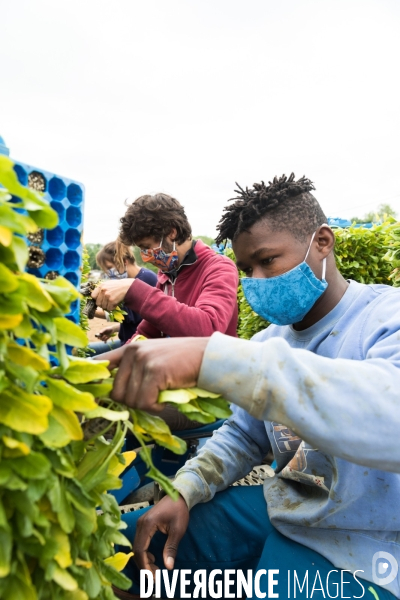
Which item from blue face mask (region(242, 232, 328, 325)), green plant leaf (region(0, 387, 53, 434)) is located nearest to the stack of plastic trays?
blue face mask (region(242, 232, 328, 325))

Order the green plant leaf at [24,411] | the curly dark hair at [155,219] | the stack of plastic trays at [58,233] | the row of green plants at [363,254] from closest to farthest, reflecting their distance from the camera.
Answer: the green plant leaf at [24,411] < the stack of plastic trays at [58,233] < the curly dark hair at [155,219] < the row of green plants at [363,254]

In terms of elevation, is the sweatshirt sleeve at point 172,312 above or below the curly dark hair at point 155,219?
below

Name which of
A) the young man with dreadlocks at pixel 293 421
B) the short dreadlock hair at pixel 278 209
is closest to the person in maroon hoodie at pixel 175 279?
the young man with dreadlocks at pixel 293 421

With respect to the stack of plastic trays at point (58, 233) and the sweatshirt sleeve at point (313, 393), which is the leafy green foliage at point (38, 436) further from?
the stack of plastic trays at point (58, 233)

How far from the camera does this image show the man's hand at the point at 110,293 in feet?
8.68

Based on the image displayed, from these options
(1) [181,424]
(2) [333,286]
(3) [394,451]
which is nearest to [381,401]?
(3) [394,451]

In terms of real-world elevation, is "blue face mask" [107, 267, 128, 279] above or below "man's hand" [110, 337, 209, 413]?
below

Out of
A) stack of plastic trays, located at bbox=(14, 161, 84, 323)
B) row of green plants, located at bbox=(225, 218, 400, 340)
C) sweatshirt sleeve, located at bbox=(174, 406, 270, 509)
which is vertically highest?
stack of plastic trays, located at bbox=(14, 161, 84, 323)

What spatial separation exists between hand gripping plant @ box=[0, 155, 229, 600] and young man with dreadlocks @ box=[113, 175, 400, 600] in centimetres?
19

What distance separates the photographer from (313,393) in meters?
1.09

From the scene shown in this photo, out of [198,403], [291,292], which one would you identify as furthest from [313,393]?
[291,292]

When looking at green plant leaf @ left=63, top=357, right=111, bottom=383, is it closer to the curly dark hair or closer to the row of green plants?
the curly dark hair

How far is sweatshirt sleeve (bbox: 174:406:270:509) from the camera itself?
186 centimetres

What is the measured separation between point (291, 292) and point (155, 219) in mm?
1586
